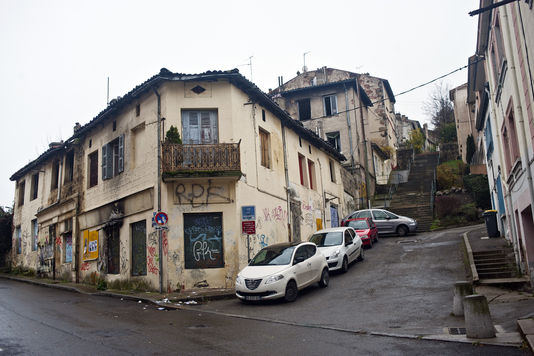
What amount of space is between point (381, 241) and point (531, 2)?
15.9m

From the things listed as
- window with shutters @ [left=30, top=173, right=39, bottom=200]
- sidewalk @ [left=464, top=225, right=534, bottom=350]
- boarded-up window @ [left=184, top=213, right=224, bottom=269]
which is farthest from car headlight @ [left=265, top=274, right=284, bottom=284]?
window with shutters @ [left=30, top=173, right=39, bottom=200]

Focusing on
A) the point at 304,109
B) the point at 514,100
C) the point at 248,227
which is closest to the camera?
the point at 514,100

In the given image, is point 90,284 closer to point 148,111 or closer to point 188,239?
point 188,239

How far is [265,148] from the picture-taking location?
18484 millimetres

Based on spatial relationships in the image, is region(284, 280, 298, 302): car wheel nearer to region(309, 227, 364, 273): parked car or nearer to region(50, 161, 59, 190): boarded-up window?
region(309, 227, 364, 273): parked car

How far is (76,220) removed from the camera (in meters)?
20.2

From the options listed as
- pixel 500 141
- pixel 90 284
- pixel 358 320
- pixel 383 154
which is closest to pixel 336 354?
pixel 358 320

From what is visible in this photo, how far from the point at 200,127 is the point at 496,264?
10.8 m

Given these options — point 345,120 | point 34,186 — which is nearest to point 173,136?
point 34,186

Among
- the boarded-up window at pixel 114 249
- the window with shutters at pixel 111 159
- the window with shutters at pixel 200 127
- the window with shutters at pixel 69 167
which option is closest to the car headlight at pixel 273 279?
the window with shutters at pixel 200 127

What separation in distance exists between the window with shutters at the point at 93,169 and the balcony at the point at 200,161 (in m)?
6.59

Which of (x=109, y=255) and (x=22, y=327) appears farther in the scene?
(x=109, y=255)

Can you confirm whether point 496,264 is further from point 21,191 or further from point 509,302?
point 21,191

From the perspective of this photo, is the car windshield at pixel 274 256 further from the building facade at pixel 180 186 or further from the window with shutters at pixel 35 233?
the window with shutters at pixel 35 233
